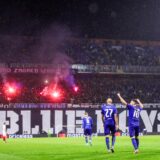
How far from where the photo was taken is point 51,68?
194ft

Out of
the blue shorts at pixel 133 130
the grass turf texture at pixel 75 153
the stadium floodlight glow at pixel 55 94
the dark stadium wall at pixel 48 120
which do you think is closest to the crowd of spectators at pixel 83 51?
the stadium floodlight glow at pixel 55 94

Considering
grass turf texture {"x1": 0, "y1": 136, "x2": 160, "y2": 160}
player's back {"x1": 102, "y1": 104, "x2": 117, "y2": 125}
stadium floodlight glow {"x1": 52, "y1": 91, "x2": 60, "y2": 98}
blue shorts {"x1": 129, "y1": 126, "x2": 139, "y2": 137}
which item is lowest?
grass turf texture {"x1": 0, "y1": 136, "x2": 160, "y2": 160}

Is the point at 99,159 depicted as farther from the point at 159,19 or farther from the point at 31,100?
the point at 159,19

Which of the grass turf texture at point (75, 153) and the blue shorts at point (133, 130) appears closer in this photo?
the grass turf texture at point (75, 153)

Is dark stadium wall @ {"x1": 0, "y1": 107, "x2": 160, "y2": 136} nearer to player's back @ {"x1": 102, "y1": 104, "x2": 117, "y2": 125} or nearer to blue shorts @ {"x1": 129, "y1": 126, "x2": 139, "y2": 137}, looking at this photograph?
player's back @ {"x1": 102, "y1": 104, "x2": 117, "y2": 125}

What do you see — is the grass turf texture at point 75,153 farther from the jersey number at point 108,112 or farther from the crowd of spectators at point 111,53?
the crowd of spectators at point 111,53

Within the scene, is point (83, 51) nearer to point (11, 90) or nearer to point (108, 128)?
point (11, 90)

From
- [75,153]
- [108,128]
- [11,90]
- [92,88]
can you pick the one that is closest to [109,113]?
[108,128]

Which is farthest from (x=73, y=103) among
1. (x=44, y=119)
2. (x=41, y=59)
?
(x=41, y=59)

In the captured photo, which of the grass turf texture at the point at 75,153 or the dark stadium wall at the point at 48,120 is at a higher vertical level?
the dark stadium wall at the point at 48,120

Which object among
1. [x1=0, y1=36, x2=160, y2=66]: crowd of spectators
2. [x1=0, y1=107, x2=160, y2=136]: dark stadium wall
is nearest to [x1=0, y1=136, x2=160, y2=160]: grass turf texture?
[x1=0, y1=107, x2=160, y2=136]: dark stadium wall

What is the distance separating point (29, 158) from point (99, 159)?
125 inches

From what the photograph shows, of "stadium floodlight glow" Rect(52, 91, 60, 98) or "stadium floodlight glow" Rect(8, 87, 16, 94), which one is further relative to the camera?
"stadium floodlight glow" Rect(52, 91, 60, 98)

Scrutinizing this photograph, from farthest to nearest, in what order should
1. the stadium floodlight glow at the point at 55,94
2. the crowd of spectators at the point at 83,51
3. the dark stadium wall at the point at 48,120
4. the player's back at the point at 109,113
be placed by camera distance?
the crowd of spectators at the point at 83,51 < the stadium floodlight glow at the point at 55,94 < the dark stadium wall at the point at 48,120 < the player's back at the point at 109,113
